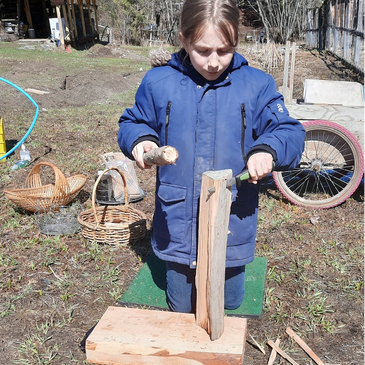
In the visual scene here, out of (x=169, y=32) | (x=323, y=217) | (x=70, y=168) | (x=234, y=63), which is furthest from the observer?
(x=169, y=32)

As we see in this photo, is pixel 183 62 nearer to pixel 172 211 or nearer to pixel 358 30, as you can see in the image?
pixel 172 211

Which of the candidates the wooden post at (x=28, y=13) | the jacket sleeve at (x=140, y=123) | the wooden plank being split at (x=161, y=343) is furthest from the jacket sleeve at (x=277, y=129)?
the wooden post at (x=28, y=13)

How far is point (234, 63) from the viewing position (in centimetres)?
228

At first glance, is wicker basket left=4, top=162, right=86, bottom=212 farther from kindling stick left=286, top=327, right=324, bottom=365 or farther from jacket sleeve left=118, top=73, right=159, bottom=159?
kindling stick left=286, top=327, right=324, bottom=365

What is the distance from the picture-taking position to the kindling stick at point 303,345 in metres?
2.38

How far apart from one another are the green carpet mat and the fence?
848 cm

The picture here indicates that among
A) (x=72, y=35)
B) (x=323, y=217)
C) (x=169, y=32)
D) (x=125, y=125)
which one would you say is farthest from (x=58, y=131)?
(x=169, y=32)

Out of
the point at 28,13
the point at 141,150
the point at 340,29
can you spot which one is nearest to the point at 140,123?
the point at 141,150

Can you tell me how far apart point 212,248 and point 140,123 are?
0.83 meters

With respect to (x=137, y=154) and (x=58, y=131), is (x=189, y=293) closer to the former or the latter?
(x=137, y=154)

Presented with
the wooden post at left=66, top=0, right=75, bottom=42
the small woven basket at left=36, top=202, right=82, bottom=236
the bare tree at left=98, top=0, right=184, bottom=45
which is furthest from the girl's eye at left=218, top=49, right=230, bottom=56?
the bare tree at left=98, top=0, right=184, bottom=45

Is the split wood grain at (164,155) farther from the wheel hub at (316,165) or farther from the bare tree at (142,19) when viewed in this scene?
the bare tree at (142,19)

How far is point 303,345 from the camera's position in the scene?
8.15 feet

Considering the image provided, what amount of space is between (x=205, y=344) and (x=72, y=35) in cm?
1860
